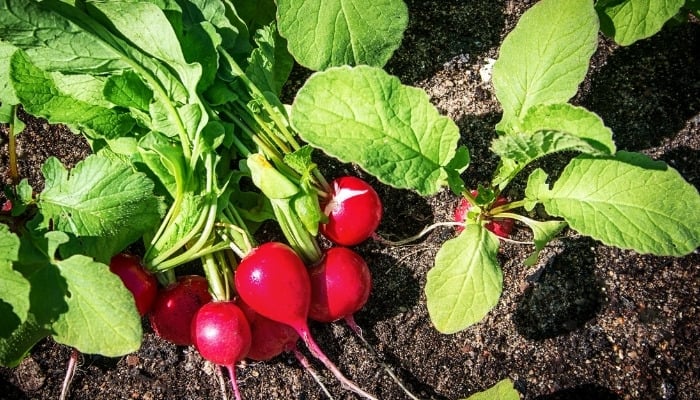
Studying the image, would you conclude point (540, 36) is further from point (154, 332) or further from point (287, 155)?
point (154, 332)

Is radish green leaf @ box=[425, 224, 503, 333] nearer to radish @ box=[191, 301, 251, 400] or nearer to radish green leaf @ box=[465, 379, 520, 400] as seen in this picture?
radish green leaf @ box=[465, 379, 520, 400]

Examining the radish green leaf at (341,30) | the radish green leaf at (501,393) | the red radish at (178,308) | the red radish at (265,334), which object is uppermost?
the radish green leaf at (341,30)

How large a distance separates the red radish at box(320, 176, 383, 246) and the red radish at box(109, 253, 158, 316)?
0.34m

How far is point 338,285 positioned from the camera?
1.42 metres

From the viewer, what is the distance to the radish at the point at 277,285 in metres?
1.36

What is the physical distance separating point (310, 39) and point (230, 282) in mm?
491

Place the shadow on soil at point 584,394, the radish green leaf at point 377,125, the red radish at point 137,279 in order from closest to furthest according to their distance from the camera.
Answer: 1. the radish green leaf at point 377,125
2. the red radish at point 137,279
3. the shadow on soil at point 584,394

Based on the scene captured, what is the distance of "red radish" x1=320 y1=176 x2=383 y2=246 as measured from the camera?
1448 millimetres

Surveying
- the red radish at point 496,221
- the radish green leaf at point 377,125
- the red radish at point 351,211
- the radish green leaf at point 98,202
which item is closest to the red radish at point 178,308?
the radish green leaf at point 98,202

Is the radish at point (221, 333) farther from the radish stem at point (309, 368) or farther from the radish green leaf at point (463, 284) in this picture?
the radish green leaf at point (463, 284)

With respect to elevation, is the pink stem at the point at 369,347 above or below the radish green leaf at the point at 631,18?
below

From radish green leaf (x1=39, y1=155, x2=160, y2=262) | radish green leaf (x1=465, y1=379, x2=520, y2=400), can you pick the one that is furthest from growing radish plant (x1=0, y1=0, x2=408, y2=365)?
radish green leaf (x1=465, y1=379, x2=520, y2=400)

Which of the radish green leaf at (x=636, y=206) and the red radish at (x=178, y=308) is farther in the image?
the red radish at (x=178, y=308)

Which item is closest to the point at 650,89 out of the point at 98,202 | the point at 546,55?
the point at 546,55
